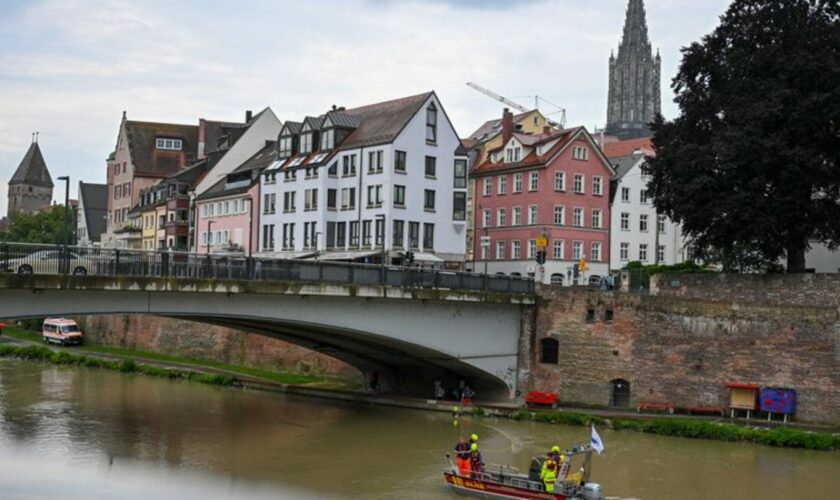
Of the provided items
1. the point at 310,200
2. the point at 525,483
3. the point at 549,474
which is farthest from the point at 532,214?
the point at 549,474

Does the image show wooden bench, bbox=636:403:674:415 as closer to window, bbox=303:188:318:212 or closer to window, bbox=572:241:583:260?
window, bbox=572:241:583:260

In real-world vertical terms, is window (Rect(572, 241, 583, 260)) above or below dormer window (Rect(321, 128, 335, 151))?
below

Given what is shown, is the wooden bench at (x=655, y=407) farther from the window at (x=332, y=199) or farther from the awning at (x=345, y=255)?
the window at (x=332, y=199)

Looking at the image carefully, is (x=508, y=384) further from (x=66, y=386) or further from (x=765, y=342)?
(x=66, y=386)

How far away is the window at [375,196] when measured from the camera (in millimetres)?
68750

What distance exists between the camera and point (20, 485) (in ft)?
110

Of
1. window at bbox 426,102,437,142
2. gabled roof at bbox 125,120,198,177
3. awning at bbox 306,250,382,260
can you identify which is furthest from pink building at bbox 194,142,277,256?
gabled roof at bbox 125,120,198,177

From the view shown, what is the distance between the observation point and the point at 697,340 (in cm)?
4916

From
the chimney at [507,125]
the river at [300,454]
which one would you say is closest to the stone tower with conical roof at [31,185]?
the chimney at [507,125]

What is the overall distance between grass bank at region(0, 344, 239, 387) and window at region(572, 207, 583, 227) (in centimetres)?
2954

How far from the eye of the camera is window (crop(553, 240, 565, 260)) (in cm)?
7744

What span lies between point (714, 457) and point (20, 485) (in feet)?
80.7

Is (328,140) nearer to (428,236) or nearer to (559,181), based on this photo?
(428,236)

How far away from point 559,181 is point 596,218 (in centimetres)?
516
